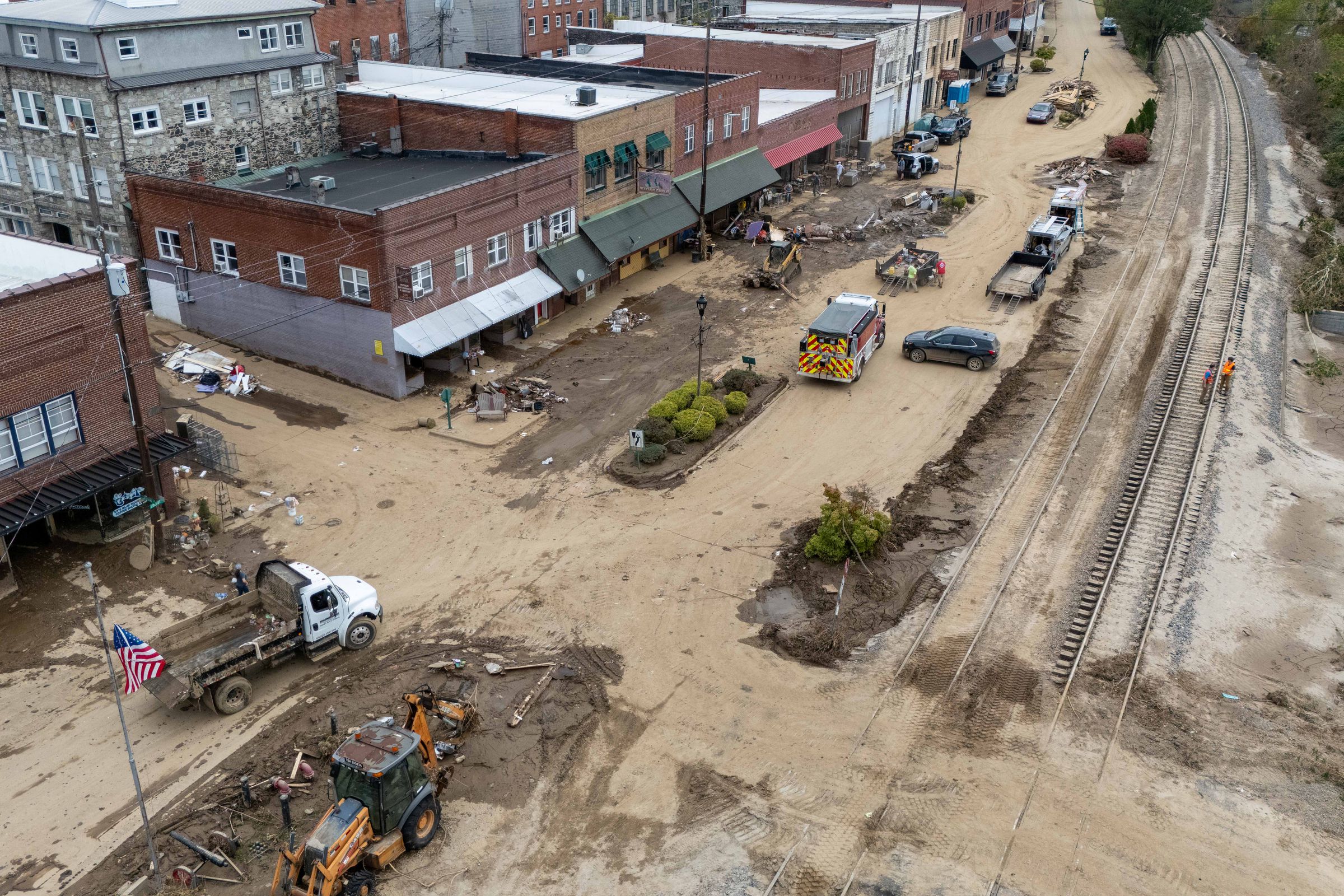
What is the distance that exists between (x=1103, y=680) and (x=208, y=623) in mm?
19075

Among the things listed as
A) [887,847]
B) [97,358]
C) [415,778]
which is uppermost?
[97,358]

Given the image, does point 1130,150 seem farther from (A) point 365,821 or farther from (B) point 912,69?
(A) point 365,821

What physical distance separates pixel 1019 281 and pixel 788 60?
92.7 ft

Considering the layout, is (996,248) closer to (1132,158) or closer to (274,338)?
(1132,158)

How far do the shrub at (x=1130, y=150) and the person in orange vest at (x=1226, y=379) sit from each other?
118 feet

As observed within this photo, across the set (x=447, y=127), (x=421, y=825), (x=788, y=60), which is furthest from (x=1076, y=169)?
(x=421, y=825)

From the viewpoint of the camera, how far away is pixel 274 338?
38.0 metres

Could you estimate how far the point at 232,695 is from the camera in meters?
21.5

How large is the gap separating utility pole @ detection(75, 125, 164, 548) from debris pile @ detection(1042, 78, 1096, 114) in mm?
74157

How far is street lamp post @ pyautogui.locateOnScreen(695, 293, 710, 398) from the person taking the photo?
3406 centimetres

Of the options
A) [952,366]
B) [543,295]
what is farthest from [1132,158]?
[543,295]

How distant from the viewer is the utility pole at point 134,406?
2384 cm

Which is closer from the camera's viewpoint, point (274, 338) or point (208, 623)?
point (208, 623)

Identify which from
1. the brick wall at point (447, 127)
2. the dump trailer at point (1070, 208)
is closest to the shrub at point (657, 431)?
the brick wall at point (447, 127)
